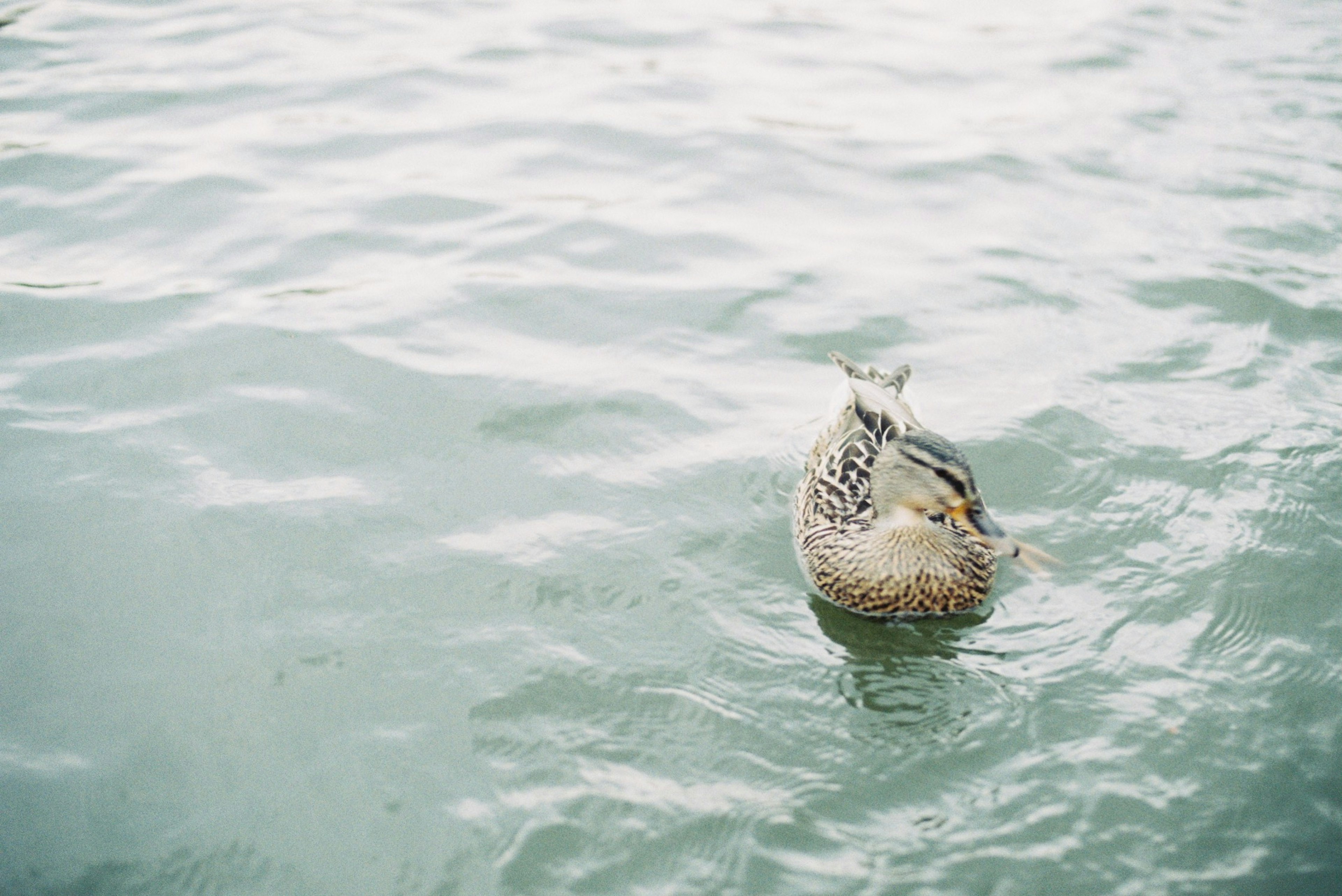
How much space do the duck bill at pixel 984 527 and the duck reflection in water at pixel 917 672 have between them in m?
0.48

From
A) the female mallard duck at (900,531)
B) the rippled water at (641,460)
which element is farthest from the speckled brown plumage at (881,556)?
the rippled water at (641,460)

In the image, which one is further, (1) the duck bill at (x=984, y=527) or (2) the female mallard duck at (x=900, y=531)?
(2) the female mallard duck at (x=900, y=531)

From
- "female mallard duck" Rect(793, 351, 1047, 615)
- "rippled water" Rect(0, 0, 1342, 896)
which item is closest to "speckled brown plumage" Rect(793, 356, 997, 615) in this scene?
"female mallard duck" Rect(793, 351, 1047, 615)

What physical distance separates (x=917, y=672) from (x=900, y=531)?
0.73 m

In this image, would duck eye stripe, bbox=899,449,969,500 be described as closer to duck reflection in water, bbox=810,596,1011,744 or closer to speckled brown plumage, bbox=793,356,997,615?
speckled brown plumage, bbox=793,356,997,615

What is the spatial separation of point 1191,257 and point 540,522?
199 inches

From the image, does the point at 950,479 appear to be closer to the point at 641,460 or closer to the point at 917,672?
the point at 917,672

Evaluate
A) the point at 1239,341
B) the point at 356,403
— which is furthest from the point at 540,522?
the point at 1239,341

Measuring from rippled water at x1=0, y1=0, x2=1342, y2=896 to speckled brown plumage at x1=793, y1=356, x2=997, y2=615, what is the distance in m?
0.16

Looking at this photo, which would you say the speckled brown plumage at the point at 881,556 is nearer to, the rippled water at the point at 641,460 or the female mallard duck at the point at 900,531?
the female mallard duck at the point at 900,531

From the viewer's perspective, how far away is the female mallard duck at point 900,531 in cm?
521

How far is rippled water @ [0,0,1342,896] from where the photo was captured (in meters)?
4.37

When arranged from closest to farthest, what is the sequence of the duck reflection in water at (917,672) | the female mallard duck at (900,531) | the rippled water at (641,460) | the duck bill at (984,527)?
the rippled water at (641,460), the duck reflection in water at (917,672), the duck bill at (984,527), the female mallard duck at (900,531)

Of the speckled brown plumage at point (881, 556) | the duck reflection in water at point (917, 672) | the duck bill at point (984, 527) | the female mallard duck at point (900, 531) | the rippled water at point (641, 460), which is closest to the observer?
the rippled water at point (641, 460)
